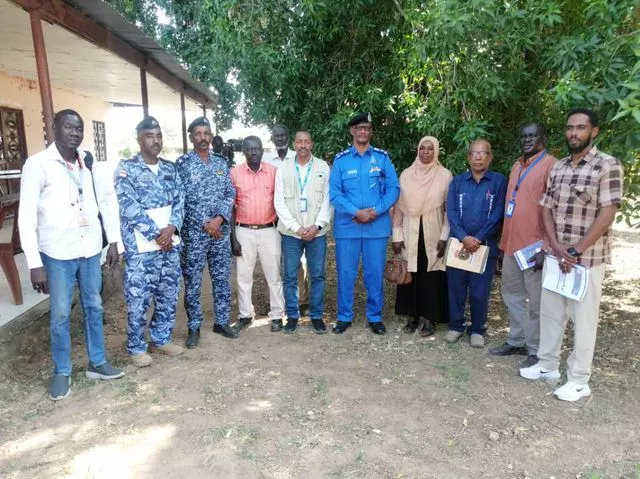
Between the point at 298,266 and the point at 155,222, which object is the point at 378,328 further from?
the point at 155,222

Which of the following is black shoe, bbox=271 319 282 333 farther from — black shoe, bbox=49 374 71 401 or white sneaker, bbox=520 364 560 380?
white sneaker, bbox=520 364 560 380

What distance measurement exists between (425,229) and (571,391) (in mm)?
1758

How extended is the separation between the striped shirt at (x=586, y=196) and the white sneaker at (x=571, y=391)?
0.86 metres

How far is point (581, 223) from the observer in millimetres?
3260

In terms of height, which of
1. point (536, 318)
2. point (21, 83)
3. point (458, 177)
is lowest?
point (536, 318)

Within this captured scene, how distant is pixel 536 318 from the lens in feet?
12.9

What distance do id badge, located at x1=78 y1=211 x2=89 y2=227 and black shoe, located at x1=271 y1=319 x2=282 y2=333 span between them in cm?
202

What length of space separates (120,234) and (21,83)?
763 centimetres

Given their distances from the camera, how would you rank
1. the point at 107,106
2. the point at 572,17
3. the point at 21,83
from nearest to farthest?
the point at 572,17
the point at 21,83
the point at 107,106

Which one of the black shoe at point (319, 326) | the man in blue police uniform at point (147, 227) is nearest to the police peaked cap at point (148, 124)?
the man in blue police uniform at point (147, 227)

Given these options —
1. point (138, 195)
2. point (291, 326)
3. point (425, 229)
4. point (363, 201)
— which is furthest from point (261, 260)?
point (425, 229)

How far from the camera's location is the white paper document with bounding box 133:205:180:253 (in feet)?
12.4

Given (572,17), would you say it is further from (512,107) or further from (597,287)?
(597,287)

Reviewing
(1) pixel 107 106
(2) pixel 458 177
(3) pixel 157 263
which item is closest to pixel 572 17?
(2) pixel 458 177
